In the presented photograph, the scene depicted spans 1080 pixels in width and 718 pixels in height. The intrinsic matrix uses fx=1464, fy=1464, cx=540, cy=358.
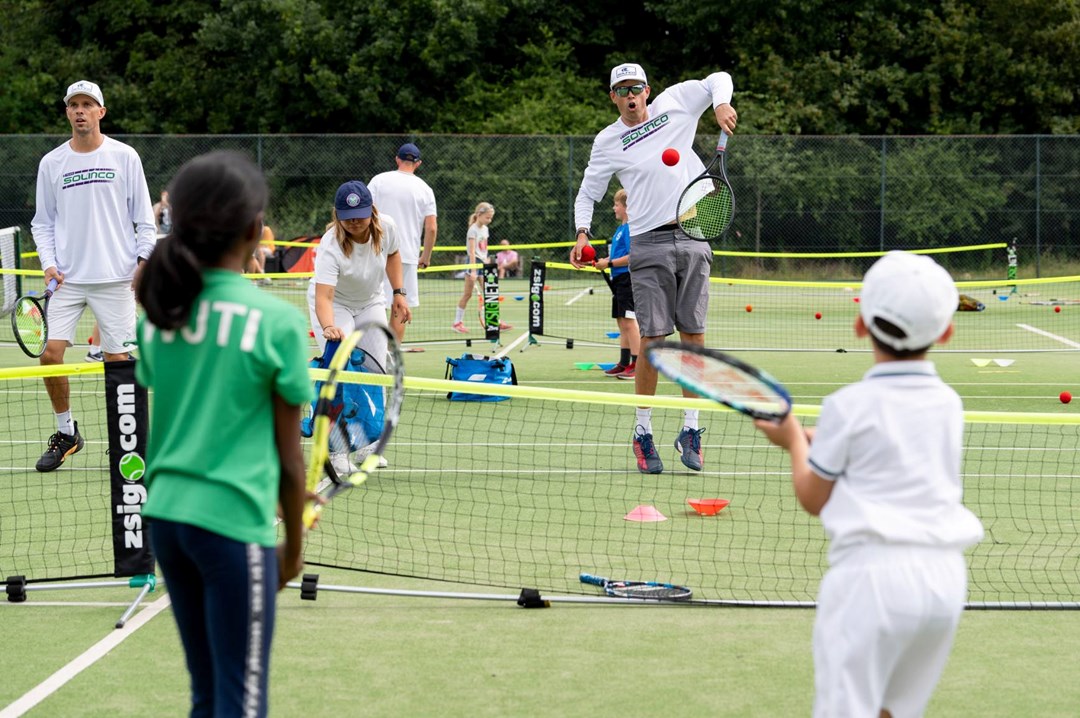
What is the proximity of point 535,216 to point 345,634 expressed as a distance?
25.2 metres

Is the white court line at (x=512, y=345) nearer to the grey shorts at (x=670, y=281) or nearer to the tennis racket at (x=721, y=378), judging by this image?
the grey shorts at (x=670, y=281)

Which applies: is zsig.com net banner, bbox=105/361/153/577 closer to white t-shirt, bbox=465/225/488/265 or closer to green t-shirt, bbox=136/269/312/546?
green t-shirt, bbox=136/269/312/546

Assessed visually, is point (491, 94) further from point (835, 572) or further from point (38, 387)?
point (835, 572)

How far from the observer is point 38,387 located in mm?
11938

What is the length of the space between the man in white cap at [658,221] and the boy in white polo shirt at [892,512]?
193 inches

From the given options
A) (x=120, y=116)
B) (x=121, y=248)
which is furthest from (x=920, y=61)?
(x=121, y=248)

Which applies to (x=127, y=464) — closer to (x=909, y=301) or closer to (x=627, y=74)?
(x=909, y=301)

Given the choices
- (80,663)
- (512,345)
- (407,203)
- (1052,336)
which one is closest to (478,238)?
(512,345)

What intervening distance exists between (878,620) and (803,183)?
27042mm

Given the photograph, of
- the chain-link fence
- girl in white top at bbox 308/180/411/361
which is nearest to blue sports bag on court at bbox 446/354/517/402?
girl in white top at bbox 308/180/411/361

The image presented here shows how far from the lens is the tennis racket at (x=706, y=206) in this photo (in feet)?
26.5

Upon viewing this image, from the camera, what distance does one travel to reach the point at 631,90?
27.0ft

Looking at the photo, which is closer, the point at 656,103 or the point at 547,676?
the point at 547,676

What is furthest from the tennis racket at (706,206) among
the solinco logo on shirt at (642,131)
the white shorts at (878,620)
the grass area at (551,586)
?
the white shorts at (878,620)
